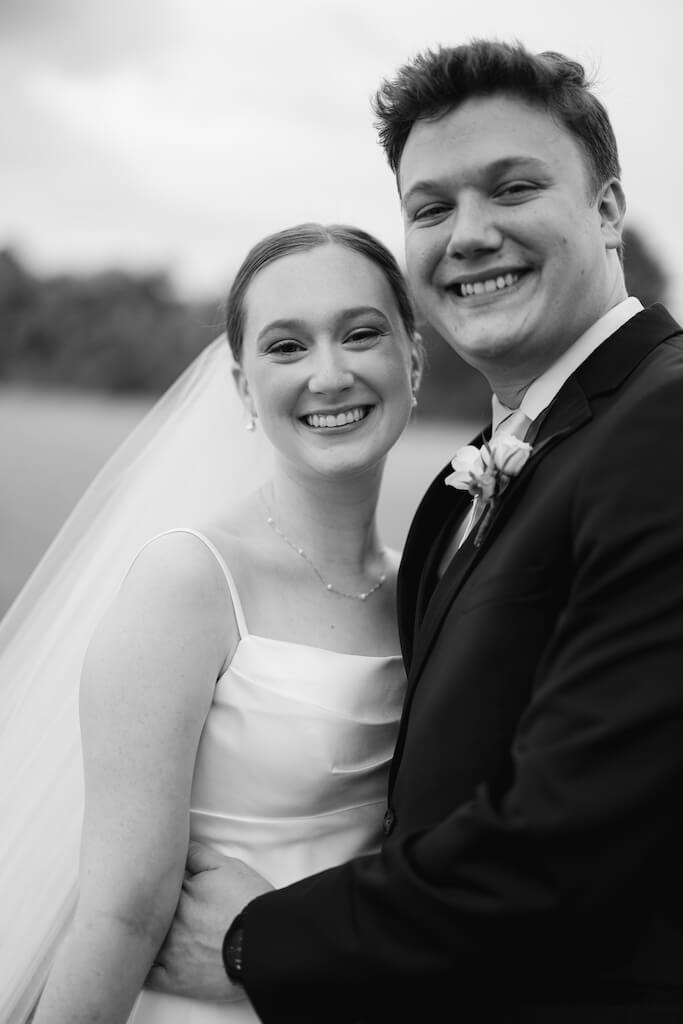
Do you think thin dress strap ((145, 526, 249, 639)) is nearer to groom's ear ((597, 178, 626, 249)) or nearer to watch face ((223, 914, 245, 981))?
watch face ((223, 914, 245, 981))

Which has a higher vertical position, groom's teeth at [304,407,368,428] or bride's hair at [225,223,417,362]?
bride's hair at [225,223,417,362]

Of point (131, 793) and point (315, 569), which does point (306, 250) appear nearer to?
point (315, 569)

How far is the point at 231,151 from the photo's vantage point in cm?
857

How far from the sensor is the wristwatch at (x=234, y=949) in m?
2.16

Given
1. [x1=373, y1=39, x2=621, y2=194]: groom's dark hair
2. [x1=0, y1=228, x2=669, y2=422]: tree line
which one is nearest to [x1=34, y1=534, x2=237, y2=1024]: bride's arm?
[x1=373, y1=39, x2=621, y2=194]: groom's dark hair

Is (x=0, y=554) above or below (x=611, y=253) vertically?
below

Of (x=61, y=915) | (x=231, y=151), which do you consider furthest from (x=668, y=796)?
(x=231, y=151)

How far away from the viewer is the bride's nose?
2.83 m

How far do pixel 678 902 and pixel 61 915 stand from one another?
6.06ft

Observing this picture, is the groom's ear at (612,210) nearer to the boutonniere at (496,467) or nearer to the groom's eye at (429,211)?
the groom's eye at (429,211)

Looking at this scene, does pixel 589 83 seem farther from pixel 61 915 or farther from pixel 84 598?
pixel 61 915

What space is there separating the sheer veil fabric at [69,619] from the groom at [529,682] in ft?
2.09

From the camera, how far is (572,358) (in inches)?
95.7

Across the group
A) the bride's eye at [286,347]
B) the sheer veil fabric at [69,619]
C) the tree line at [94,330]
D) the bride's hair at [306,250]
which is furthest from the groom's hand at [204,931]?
the tree line at [94,330]
